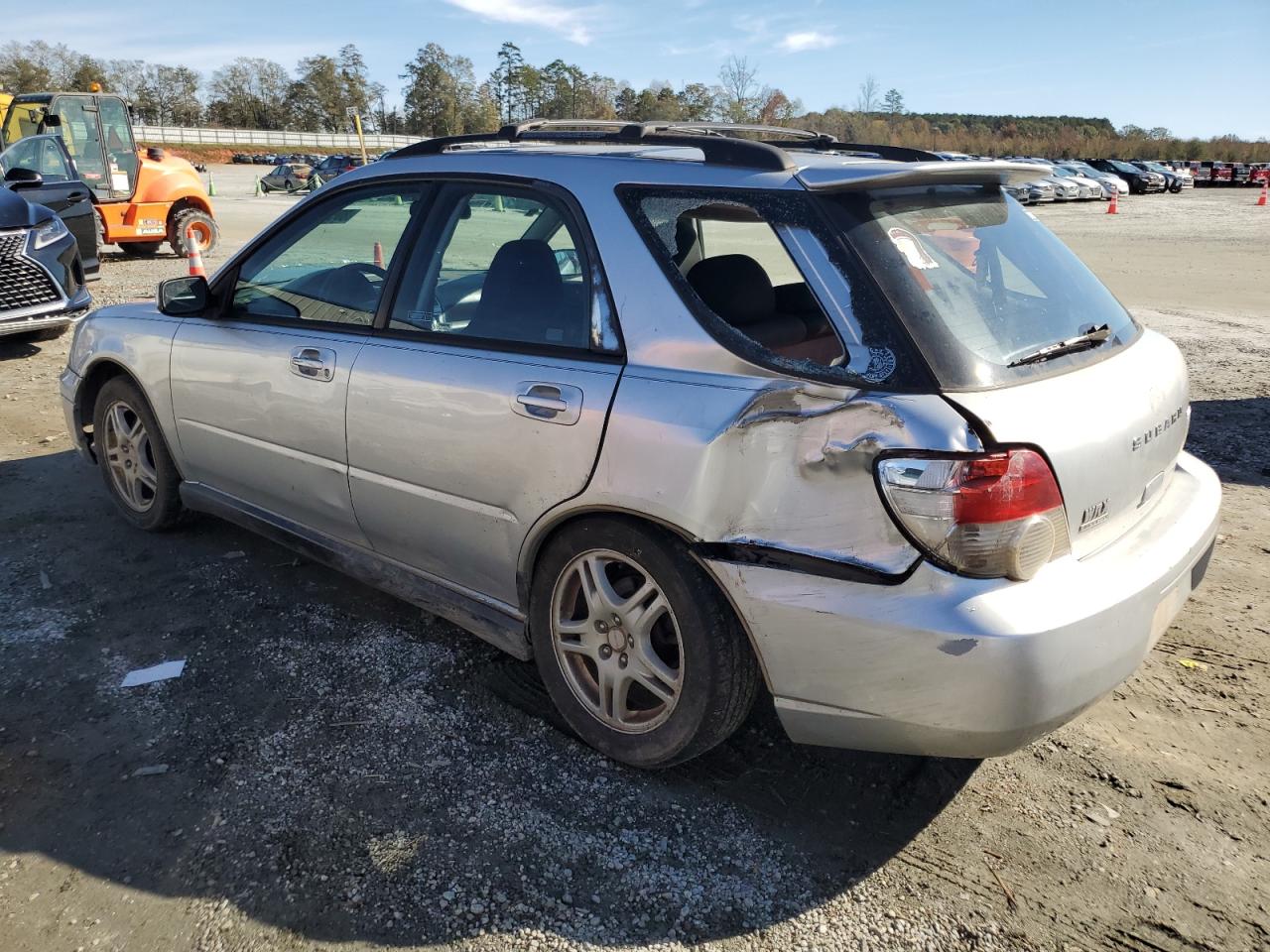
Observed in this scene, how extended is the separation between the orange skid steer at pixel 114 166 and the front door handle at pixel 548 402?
14280 millimetres

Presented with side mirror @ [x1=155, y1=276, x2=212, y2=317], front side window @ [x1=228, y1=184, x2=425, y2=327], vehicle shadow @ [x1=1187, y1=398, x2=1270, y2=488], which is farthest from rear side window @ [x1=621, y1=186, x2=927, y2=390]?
vehicle shadow @ [x1=1187, y1=398, x2=1270, y2=488]

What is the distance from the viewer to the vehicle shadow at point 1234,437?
18.9ft

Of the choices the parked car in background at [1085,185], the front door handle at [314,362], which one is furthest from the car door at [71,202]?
the parked car in background at [1085,185]

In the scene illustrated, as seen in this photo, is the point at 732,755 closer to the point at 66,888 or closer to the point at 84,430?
the point at 66,888

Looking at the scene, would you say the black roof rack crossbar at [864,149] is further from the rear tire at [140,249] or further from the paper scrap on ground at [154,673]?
the rear tire at [140,249]

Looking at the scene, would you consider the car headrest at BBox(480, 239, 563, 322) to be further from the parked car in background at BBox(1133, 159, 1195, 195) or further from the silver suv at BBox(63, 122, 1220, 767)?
the parked car in background at BBox(1133, 159, 1195, 195)

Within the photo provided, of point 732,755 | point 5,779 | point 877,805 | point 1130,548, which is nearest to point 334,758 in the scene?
point 5,779

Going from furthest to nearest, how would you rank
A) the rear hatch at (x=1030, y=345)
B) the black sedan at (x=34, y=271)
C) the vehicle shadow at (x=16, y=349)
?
the vehicle shadow at (x=16, y=349) → the black sedan at (x=34, y=271) → the rear hatch at (x=1030, y=345)

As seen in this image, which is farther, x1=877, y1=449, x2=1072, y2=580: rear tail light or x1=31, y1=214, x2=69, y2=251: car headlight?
x1=31, y1=214, x2=69, y2=251: car headlight

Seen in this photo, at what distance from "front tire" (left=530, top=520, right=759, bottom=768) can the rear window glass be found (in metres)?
0.88

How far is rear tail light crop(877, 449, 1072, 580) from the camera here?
2207 mm

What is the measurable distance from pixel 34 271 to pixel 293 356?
613 cm

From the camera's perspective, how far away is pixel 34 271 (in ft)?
27.1

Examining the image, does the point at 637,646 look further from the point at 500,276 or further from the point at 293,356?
the point at 293,356
